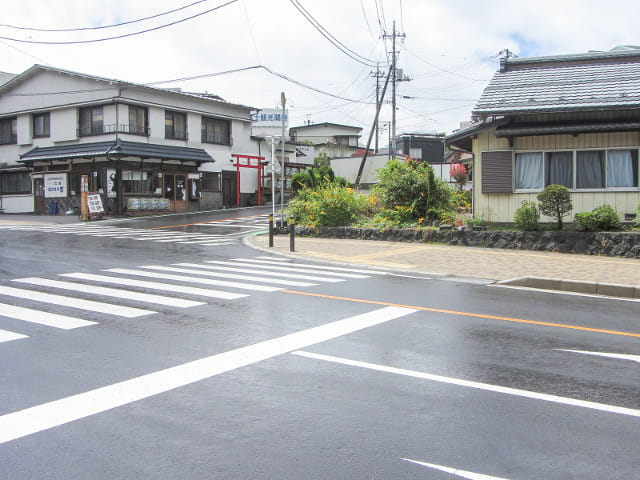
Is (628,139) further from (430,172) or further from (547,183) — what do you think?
(430,172)

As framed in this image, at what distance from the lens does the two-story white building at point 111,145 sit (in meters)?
33.5

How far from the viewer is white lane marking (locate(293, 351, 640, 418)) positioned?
4250 mm

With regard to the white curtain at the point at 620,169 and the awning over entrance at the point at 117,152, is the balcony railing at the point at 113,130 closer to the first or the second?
the awning over entrance at the point at 117,152

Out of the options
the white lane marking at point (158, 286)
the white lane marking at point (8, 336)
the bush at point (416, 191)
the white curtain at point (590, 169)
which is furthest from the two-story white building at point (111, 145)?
the white lane marking at point (8, 336)

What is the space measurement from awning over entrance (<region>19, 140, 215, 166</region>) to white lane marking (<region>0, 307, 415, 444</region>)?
2836cm

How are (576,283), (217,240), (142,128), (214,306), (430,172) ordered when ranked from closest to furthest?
(214,306), (576,283), (430,172), (217,240), (142,128)

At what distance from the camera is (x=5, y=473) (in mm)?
3174

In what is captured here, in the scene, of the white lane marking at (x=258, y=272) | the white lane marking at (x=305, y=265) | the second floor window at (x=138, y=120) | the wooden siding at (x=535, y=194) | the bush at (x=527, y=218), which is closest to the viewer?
the white lane marking at (x=258, y=272)

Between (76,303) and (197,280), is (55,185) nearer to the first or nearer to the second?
(197,280)

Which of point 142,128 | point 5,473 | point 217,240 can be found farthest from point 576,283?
point 142,128

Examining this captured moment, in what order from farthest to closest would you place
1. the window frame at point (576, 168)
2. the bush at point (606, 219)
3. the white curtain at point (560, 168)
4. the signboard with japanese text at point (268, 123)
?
the signboard with japanese text at point (268, 123)
the white curtain at point (560, 168)
the window frame at point (576, 168)
the bush at point (606, 219)

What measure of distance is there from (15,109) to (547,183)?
120ft

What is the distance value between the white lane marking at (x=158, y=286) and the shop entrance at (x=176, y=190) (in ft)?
86.5

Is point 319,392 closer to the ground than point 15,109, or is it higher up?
closer to the ground
